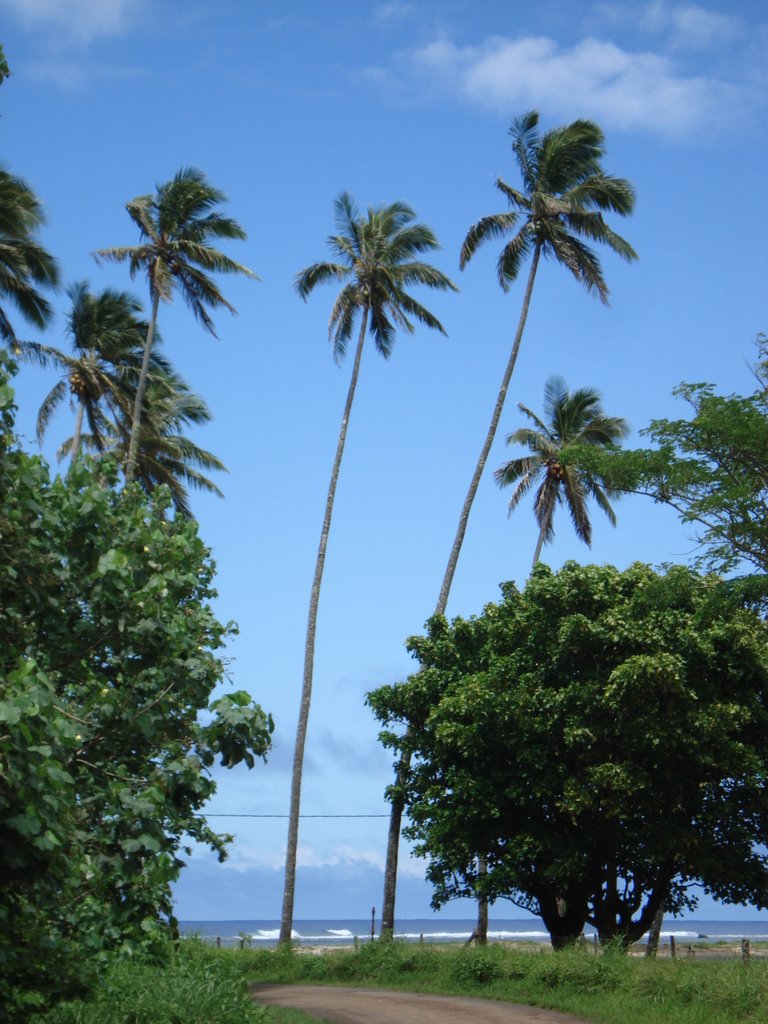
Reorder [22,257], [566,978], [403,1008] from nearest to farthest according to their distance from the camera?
[403,1008] → [566,978] → [22,257]

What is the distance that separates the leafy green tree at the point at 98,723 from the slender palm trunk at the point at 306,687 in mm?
23825

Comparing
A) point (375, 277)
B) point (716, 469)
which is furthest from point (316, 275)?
point (716, 469)

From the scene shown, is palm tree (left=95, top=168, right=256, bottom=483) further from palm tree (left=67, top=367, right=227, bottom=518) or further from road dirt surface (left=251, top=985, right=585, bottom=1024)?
road dirt surface (left=251, top=985, right=585, bottom=1024)

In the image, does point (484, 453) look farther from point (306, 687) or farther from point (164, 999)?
point (164, 999)

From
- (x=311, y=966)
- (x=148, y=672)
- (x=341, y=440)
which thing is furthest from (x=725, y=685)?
(x=148, y=672)

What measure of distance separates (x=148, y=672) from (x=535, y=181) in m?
30.8

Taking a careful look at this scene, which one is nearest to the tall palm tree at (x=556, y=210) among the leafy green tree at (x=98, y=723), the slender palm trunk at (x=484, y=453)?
the slender palm trunk at (x=484, y=453)

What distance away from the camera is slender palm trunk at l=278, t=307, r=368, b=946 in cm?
3578

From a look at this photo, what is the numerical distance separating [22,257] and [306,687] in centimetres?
1528

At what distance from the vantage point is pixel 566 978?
21641 millimetres

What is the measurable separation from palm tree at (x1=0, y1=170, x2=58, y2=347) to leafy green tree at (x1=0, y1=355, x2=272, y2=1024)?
65.3 ft

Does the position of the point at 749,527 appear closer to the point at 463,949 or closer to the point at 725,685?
the point at 725,685

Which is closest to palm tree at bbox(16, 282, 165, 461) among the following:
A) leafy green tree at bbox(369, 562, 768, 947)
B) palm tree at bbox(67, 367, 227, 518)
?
palm tree at bbox(67, 367, 227, 518)

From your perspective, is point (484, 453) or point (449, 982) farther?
point (484, 453)
